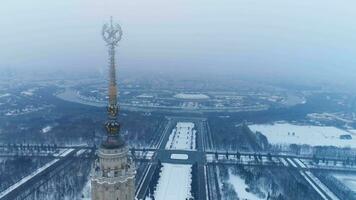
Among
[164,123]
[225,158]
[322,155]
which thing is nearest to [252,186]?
[225,158]

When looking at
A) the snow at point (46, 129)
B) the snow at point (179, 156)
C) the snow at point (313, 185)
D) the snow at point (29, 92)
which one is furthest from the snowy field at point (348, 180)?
the snow at point (29, 92)

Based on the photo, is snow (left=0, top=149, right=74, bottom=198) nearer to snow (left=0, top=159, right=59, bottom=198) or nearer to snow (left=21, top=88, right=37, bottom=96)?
snow (left=0, top=159, right=59, bottom=198)

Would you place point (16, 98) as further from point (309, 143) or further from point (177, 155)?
point (309, 143)

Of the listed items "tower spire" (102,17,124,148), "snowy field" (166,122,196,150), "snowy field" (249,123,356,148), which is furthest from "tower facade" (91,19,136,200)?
"snowy field" (249,123,356,148)

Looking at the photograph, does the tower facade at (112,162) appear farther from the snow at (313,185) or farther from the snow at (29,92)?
the snow at (29,92)

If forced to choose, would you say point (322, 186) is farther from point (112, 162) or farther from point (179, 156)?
point (112, 162)
